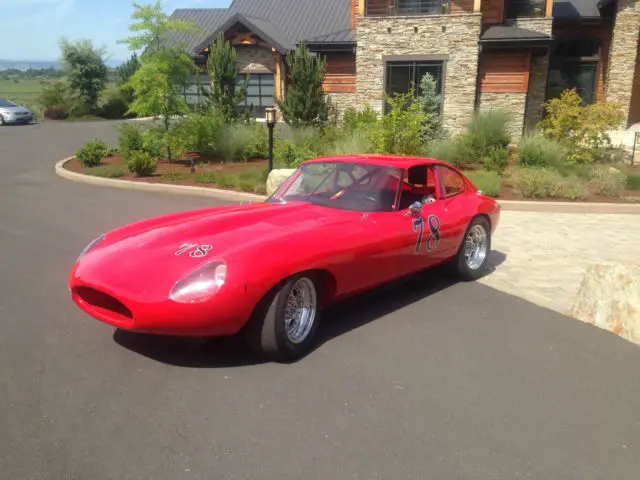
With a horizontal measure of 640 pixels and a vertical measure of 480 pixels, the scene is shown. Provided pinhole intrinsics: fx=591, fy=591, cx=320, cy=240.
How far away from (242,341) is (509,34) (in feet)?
62.0

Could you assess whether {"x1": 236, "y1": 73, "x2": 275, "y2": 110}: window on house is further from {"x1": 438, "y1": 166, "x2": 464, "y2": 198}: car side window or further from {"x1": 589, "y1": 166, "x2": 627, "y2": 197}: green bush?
{"x1": 438, "y1": 166, "x2": 464, "y2": 198}: car side window

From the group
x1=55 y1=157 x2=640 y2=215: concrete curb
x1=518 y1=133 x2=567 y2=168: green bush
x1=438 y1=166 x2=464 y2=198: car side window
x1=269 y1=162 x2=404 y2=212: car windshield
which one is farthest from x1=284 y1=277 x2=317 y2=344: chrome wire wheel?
x1=518 y1=133 x2=567 y2=168: green bush

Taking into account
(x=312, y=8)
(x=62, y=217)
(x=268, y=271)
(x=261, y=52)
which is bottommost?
(x=62, y=217)

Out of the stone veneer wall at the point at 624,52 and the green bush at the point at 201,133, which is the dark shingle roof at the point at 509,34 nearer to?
the stone veneer wall at the point at 624,52

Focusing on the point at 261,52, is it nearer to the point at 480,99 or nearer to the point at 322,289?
the point at 480,99

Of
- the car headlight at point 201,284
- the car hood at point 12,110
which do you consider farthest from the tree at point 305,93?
the car hood at point 12,110

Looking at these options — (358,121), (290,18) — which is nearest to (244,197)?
(358,121)

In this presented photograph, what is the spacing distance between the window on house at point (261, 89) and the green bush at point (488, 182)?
19.6 meters

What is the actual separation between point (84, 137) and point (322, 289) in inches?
842

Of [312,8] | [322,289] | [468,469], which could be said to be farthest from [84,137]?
[468,469]

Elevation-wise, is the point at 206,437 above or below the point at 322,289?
below

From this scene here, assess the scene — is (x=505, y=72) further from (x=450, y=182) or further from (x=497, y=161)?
(x=450, y=182)

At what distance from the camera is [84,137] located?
23.3m

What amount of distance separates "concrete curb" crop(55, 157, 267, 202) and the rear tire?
5.40 metres
